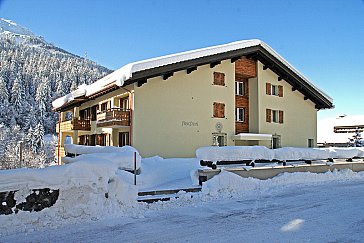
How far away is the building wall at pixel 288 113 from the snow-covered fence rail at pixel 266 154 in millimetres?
9140

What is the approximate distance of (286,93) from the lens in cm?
3023

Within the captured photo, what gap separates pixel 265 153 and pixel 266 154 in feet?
0.27

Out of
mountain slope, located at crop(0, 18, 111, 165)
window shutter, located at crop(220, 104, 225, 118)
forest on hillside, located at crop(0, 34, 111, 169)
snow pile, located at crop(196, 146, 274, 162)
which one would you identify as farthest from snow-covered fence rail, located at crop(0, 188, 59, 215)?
mountain slope, located at crop(0, 18, 111, 165)

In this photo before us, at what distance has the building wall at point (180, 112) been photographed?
21.5 metres

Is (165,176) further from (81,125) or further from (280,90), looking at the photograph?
(280,90)

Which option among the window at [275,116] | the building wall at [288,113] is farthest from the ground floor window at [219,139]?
the window at [275,116]

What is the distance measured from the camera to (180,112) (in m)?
23.0

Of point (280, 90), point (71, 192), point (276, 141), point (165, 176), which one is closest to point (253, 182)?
point (165, 176)

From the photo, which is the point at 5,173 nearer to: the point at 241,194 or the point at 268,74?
the point at 241,194

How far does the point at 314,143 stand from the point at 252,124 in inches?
317

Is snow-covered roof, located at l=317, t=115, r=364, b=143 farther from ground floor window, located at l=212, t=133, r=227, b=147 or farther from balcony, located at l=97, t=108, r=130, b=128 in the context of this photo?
balcony, located at l=97, t=108, r=130, b=128

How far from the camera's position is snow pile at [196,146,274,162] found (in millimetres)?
12844

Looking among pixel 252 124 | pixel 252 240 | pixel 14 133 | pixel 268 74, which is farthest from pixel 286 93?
pixel 14 133

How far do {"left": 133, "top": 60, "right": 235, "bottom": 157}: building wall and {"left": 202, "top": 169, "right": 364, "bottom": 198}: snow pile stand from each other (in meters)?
9.22
